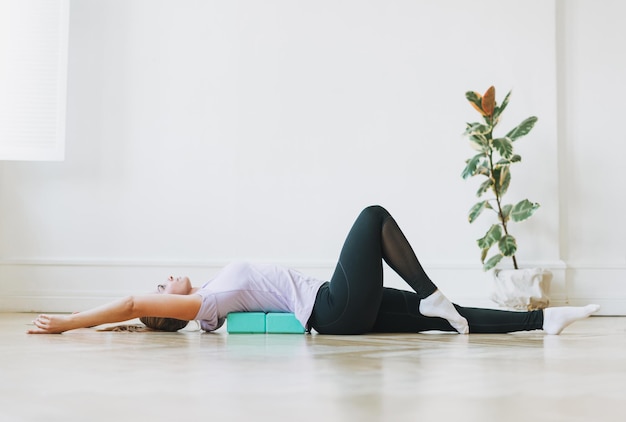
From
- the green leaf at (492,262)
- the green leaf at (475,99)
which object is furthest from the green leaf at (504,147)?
the green leaf at (492,262)

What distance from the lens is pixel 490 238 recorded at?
479 centimetres

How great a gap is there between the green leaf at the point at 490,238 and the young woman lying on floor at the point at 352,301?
1.64 m

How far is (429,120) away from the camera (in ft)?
17.4

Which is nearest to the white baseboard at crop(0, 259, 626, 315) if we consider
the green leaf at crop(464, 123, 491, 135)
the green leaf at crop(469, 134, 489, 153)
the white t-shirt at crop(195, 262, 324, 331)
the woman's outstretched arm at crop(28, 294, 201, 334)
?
the green leaf at crop(469, 134, 489, 153)

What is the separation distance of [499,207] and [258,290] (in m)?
2.22

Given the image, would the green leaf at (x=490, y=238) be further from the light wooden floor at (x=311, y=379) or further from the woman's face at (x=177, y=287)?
the woman's face at (x=177, y=287)

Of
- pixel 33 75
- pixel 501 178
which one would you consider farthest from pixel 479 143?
pixel 33 75

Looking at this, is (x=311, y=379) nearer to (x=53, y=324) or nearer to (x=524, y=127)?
(x=53, y=324)

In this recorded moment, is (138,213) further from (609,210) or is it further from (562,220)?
(609,210)

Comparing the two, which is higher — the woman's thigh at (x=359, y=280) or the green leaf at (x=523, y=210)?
the green leaf at (x=523, y=210)

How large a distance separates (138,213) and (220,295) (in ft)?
8.14

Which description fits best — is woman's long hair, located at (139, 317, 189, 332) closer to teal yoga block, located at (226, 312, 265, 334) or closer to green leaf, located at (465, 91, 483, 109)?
teal yoga block, located at (226, 312, 265, 334)

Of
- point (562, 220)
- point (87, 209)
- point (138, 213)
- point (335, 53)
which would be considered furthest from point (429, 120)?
point (87, 209)

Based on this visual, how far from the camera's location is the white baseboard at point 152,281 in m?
5.16
